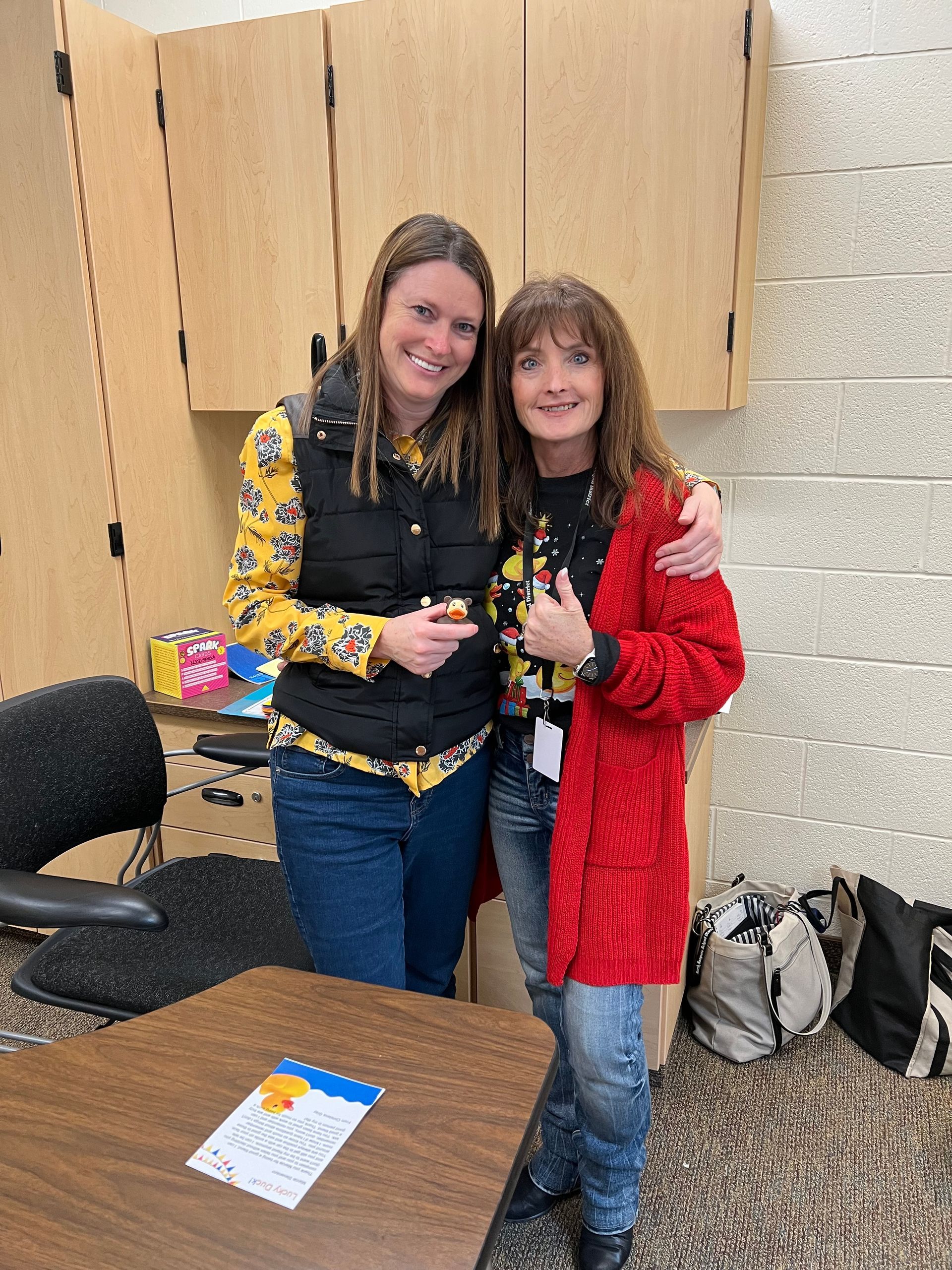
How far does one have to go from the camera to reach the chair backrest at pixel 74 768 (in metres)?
1.66

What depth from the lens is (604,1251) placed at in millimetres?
1617

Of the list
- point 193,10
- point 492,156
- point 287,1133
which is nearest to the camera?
point 287,1133

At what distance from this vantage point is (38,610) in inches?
95.9

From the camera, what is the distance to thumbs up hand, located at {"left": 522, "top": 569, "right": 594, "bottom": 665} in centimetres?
133

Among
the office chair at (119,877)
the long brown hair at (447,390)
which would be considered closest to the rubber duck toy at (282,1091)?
the office chair at (119,877)

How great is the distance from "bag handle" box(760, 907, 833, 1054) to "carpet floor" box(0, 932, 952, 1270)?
0.08 meters

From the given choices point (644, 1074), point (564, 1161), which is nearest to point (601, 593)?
point (644, 1074)

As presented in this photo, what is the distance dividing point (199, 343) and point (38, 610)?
81 centimetres

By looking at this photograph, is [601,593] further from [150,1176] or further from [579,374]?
[150,1176]

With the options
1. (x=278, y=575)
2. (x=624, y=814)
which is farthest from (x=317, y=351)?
(x=624, y=814)

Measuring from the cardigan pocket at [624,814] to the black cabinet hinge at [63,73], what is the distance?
1.89 metres

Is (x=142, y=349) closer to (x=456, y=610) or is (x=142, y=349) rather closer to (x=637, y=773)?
(x=456, y=610)

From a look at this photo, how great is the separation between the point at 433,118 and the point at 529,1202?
223 centimetres

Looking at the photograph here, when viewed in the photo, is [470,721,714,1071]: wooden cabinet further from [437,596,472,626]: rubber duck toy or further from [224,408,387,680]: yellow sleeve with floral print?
[224,408,387,680]: yellow sleeve with floral print
